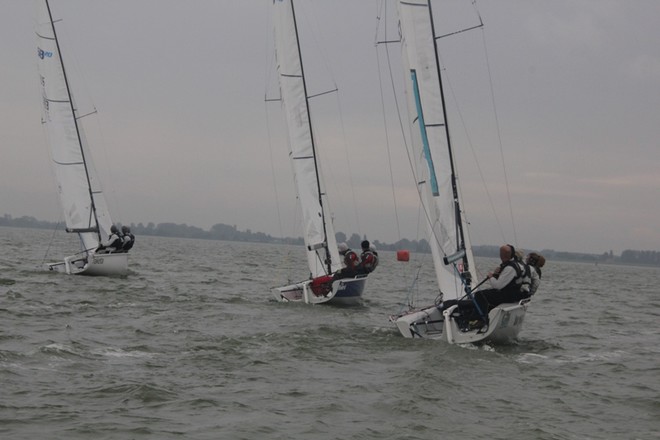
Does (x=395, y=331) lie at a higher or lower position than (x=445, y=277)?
lower

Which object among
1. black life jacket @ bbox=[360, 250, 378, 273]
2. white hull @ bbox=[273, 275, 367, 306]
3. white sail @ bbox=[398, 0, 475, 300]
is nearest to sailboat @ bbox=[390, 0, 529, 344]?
white sail @ bbox=[398, 0, 475, 300]

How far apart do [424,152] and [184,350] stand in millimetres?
5198

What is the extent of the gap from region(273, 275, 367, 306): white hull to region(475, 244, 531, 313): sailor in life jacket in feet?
19.6

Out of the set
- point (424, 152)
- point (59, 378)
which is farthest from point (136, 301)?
point (59, 378)

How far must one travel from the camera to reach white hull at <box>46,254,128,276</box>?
75.0 ft

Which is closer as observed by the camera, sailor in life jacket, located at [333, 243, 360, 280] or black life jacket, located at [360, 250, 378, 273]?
sailor in life jacket, located at [333, 243, 360, 280]

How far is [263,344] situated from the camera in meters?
11.4

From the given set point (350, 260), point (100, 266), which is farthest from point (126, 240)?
point (350, 260)

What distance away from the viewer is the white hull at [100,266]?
22875 millimetres

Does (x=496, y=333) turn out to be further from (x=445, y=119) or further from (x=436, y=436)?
(x=436, y=436)

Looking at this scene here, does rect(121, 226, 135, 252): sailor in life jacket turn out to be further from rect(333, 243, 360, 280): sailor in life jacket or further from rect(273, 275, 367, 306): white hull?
rect(333, 243, 360, 280): sailor in life jacket

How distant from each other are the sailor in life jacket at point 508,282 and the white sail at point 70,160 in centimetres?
1675

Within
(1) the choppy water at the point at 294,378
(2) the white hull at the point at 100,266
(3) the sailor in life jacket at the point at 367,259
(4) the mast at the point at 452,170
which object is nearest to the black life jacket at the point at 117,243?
(2) the white hull at the point at 100,266

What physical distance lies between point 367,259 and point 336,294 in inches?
43.6
